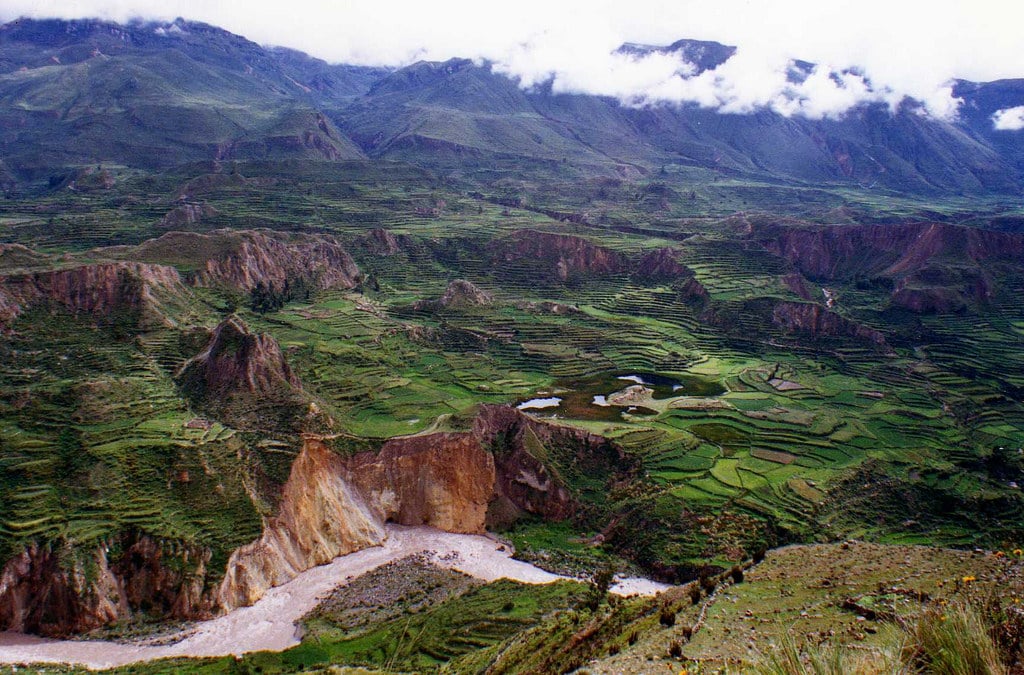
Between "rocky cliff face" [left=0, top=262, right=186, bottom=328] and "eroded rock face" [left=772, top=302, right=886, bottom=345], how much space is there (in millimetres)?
84208

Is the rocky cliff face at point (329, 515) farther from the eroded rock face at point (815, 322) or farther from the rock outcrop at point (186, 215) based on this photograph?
the rock outcrop at point (186, 215)

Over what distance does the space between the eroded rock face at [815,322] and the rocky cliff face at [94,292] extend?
84208 mm

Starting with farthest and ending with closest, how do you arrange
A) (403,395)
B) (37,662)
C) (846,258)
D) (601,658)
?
(846,258) < (403,395) < (37,662) < (601,658)

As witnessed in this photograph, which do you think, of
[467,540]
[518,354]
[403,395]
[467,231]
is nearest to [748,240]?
[467,231]

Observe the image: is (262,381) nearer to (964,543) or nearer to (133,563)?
(133,563)

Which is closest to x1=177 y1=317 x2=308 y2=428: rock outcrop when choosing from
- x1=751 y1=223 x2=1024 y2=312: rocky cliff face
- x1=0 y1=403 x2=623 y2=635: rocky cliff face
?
x1=0 y1=403 x2=623 y2=635: rocky cliff face

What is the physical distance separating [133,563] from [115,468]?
8.01 meters

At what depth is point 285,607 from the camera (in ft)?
163

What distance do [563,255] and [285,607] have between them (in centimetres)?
9788

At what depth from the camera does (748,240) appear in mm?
147125

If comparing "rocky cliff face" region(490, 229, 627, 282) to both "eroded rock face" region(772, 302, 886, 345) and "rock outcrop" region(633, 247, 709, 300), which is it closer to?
"rock outcrop" region(633, 247, 709, 300)

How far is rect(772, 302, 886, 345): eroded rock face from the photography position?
106m

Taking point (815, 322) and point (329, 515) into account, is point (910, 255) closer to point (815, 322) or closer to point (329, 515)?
point (815, 322)

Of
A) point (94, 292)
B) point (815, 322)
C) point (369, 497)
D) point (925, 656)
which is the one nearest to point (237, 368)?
point (369, 497)
